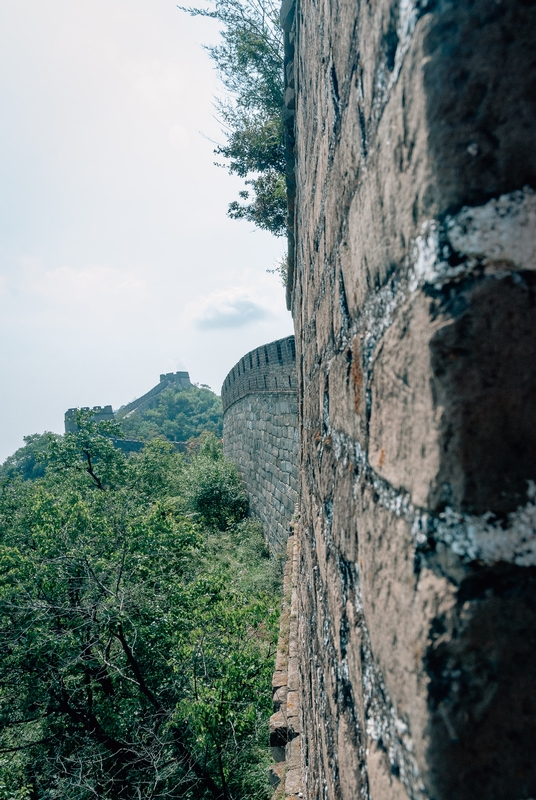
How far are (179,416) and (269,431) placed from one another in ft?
102

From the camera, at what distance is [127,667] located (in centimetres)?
540

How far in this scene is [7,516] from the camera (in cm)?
889

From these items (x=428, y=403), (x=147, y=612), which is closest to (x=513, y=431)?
(x=428, y=403)

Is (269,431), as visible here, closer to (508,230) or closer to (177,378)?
(508,230)

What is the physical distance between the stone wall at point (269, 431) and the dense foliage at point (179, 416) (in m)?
23.1

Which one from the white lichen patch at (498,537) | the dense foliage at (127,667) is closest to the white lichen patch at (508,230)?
the white lichen patch at (498,537)

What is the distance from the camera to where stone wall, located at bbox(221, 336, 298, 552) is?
7277 mm

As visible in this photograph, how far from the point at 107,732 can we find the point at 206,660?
197 cm

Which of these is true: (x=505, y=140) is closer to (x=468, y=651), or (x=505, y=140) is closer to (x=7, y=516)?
(x=468, y=651)

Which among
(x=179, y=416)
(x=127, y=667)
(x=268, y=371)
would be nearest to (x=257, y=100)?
(x=268, y=371)

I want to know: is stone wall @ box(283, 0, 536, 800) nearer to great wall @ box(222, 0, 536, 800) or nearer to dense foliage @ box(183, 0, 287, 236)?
great wall @ box(222, 0, 536, 800)

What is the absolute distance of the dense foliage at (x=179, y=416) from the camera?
35.5m

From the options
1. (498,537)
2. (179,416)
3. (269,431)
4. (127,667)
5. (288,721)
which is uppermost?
(179,416)

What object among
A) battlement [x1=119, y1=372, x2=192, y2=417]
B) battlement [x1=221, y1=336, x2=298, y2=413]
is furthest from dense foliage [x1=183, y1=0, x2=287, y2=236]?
battlement [x1=119, y1=372, x2=192, y2=417]
